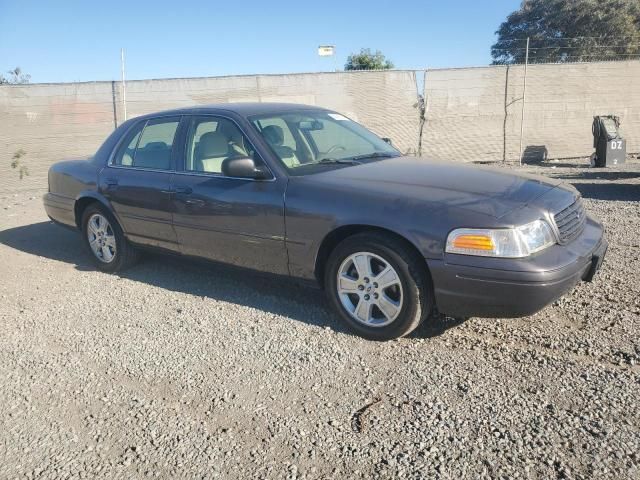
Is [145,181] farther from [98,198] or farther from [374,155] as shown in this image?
[374,155]

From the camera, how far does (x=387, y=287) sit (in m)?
3.64

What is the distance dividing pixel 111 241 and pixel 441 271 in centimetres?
357

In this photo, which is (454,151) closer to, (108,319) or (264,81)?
(264,81)

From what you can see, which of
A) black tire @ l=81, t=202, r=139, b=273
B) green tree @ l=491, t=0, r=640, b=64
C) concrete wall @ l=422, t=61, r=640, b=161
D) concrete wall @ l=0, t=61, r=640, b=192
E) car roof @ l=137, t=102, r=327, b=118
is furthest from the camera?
green tree @ l=491, t=0, r=640, b=64

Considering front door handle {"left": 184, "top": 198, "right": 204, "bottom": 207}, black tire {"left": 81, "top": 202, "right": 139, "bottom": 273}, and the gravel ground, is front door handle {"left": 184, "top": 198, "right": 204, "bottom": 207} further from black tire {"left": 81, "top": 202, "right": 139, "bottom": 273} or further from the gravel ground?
black tire {"left": 81, "top": 202, "right": 139, "bottom": 273}

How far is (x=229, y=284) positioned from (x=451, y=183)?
2298 mm

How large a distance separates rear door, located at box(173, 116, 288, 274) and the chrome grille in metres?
1.86

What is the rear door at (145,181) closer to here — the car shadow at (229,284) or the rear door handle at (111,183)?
the rear door handle at (111,183)

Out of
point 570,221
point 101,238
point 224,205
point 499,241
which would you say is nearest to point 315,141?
point 224,205

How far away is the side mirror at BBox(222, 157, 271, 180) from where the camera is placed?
4.03 metres

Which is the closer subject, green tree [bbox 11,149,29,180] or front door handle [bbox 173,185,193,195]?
front door handle [bbox 173,185,193,195]

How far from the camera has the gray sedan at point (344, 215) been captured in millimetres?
3297

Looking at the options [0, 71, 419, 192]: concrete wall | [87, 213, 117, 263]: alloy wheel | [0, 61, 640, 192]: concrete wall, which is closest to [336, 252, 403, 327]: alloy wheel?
[87, 213, 117, 263]: alloy wheel

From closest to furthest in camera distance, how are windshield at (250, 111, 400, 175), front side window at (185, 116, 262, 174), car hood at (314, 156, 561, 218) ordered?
1. car hood at (314, 156, 561, 218)
2. windshield at (250, 111, 400, 175)
3. front side window at (185, 116, 262, 174)
